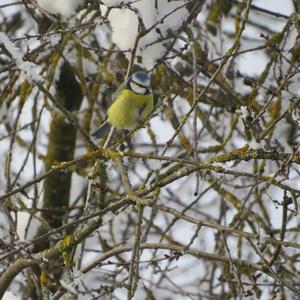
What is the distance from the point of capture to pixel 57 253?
2.31 meters

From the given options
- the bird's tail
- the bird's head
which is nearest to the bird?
the bird's head

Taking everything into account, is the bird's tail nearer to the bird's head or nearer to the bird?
the bird

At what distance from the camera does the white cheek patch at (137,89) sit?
137 inches

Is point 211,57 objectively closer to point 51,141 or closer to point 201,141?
point 201,141

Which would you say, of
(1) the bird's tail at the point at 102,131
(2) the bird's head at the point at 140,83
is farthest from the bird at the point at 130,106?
(1) the bird's tail at the point at 102,131

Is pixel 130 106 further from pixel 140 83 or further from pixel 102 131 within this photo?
pixel 102 131

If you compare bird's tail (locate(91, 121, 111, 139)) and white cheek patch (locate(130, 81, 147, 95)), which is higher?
white cheek patch (locate(130, 81, 147, 95))

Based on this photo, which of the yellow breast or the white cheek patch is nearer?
the white cheek patch

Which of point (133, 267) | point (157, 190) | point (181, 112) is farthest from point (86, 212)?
point (181, 112)

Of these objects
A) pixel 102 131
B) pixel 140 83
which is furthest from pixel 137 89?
pixel 102 131

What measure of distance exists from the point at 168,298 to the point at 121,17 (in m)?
2.62

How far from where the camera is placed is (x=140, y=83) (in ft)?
11.5

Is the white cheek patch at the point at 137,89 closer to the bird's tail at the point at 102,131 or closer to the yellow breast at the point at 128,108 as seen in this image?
the yellow breast at the point at 128,108

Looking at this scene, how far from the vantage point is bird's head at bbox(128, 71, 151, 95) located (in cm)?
346
